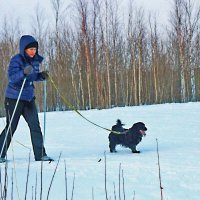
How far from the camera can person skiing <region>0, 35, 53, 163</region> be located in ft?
16.0

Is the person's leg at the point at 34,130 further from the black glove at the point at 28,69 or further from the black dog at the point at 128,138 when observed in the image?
the black dog at the point at 128,138

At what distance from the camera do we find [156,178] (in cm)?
381

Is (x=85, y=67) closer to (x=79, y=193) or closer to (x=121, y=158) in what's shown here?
(x=121, y=158)

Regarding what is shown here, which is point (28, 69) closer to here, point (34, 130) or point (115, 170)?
point (34, 130)

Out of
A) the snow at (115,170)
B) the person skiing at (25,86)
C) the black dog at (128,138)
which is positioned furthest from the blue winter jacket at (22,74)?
the black dog at (128,138)

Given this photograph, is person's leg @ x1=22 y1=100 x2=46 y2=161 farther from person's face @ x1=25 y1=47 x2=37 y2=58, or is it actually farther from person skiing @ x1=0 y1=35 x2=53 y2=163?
person's face @ x1=25 y1=47 x2=37 y2=58

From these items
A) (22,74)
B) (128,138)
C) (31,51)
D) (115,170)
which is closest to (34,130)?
(22,74)

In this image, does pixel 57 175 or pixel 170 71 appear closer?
pixel 57 175

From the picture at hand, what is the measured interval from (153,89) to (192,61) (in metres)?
3.50

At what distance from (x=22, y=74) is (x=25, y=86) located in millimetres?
243

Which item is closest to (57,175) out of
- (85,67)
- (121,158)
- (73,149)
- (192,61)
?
(121,158)

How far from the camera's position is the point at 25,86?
499 cm

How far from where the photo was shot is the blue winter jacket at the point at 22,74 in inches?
192

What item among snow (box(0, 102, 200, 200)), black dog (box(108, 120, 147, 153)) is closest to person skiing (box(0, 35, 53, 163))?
snow (box(0, 102, 200, 200))
